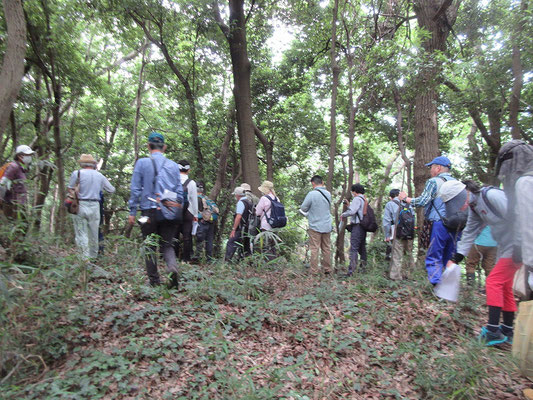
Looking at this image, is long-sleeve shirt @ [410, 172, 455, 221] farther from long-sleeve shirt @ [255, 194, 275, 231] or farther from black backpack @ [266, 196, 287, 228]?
long-sleeve shirt @ [255, 194, 275, 231]

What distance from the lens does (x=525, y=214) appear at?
271 cm

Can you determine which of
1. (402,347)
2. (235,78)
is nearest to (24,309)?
(402,347)

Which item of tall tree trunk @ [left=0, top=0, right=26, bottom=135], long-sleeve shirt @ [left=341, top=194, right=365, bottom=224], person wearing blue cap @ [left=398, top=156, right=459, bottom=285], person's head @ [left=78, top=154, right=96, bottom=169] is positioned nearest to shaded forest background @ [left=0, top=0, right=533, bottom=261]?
tall tree trunk @ [left=0, top=0, right=26, bottom=135]

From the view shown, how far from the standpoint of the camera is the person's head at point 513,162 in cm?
300

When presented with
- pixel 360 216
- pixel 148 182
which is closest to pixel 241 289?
pixel 148 182

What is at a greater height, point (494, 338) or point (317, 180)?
point (317, 180)

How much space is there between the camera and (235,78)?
8.93 meters

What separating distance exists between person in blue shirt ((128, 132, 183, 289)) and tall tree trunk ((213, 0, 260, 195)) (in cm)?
432

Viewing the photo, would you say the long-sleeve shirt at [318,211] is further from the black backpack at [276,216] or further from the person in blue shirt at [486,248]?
the person in blue shirt at [486,248]

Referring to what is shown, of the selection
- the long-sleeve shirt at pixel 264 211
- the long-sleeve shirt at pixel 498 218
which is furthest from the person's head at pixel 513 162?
the long-sleeve shirt at pixel 264 211

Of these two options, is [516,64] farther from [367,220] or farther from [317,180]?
[317,180]

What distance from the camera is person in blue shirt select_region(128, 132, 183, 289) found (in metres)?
4.07

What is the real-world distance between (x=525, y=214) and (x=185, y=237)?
5.65m

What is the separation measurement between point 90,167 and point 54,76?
5.71m
